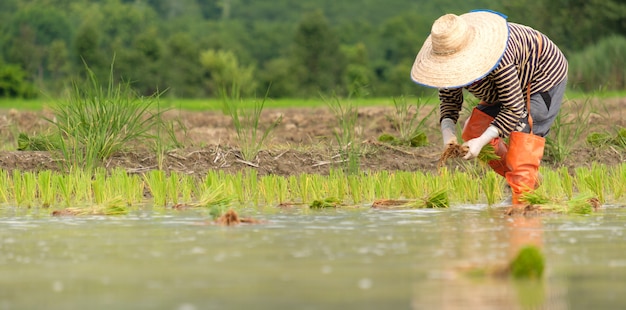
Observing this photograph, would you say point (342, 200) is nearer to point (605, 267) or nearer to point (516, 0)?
point (605, 267)

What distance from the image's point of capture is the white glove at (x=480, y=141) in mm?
7777

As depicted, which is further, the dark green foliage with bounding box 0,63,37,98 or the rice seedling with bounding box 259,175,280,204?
the dark green foliage with bounding box 0,63,37,98

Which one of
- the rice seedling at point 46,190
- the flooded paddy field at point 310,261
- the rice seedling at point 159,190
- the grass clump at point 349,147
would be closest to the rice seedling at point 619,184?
the flooded paddy field at point 310,261

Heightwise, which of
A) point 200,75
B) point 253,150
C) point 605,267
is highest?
point 200,75

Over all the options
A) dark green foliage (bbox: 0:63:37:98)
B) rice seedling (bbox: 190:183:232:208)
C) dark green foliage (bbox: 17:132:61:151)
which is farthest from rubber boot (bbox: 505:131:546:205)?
dark green foliage (bbox: 0:63:37:98)

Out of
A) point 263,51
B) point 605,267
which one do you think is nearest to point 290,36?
point 263,51

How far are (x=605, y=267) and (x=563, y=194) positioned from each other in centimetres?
369

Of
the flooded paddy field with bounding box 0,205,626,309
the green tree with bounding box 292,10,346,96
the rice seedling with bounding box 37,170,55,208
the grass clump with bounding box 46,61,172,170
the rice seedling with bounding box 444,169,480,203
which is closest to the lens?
the flooded paddy field with bounding box 0,205,626,309

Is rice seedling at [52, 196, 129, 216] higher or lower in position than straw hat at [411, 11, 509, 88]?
lower

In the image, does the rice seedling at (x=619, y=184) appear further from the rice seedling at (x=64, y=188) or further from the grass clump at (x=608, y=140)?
the rice seedling at (x=64, y=188)

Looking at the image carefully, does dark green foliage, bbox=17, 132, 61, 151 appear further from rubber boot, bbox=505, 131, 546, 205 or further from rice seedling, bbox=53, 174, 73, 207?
rubber boot, bbox=505, 131, 546, 205

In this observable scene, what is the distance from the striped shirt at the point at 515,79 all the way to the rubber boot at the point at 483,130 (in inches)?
6.8

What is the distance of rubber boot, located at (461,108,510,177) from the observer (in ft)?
27.3

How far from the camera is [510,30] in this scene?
8.05m
